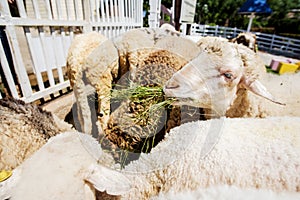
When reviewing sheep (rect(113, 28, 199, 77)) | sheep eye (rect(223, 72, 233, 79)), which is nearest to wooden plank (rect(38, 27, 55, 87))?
sheep (rect(113, 28, 199, 77))

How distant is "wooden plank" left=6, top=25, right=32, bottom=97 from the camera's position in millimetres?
2020

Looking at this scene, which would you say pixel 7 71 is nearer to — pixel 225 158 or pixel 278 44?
pixel 225 158

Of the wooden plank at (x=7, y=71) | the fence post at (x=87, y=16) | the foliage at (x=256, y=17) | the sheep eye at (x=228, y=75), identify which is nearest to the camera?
the sheep eye at (x=228, y=75)

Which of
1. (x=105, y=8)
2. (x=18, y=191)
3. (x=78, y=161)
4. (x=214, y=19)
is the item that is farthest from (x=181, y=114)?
(x=214, y=19)

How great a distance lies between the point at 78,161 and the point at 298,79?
2553mm

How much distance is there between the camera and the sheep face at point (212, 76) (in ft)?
4.32

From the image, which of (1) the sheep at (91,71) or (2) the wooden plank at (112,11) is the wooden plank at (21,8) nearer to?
(1) the sheep at (91,71)

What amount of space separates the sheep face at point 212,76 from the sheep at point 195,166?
0.91 ft

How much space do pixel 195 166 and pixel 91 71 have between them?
1290mm

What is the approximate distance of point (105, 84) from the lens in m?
1.71

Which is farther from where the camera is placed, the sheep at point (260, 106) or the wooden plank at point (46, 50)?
the wooden plank at point (46, 50)

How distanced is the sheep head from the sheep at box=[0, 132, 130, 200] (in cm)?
70

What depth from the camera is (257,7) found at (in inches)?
561

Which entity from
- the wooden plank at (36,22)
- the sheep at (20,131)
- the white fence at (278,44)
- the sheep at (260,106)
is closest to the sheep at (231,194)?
the sheep at (260,106)
